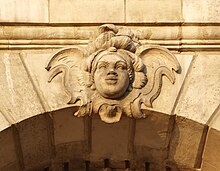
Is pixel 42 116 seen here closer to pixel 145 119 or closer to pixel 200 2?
pixel 145 119

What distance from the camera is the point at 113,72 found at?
6.86m

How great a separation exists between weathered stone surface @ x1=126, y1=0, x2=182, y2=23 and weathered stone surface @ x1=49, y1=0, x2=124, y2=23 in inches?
2.8

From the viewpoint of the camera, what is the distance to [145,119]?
23.1 ft

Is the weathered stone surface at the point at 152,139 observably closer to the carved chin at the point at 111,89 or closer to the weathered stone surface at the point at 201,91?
the weathered stone surface at the point at 201,91

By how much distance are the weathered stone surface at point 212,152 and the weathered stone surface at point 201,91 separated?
0.42 feet

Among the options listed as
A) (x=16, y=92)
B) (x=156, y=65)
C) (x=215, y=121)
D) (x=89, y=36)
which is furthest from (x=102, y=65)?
(x=215, y=121)

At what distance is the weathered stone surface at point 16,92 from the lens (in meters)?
6.89

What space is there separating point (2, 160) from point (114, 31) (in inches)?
47.9

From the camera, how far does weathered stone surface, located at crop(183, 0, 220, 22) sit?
709 cm

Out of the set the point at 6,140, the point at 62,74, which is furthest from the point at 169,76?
the point at 6,140

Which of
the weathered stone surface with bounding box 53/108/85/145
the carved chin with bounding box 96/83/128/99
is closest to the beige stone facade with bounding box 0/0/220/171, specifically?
the weathered stone surface with bounding box 53/108/85/145

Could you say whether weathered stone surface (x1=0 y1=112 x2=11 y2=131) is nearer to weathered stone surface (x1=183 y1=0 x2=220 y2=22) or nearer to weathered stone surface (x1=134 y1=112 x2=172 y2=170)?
weathered stone surface (x1=134 y1=112 x2=172 y2=170)

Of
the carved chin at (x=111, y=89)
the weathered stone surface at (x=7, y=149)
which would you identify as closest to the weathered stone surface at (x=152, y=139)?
the carved chin at (x=111, y=89)

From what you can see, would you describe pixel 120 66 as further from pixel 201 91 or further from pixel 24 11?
pixel 24 11
